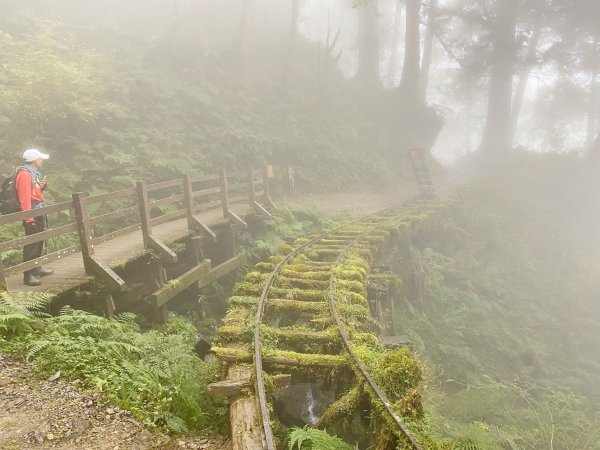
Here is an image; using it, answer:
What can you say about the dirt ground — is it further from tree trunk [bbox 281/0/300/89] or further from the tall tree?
the tall tree

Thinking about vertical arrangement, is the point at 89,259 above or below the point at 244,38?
below

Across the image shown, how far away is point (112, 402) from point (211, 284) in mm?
5950

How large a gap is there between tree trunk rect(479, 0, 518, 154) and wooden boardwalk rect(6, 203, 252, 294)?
22.2m

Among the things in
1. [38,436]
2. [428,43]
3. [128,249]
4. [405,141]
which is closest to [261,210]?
[128,249]

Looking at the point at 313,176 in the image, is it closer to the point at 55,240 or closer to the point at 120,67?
the point at 120,67

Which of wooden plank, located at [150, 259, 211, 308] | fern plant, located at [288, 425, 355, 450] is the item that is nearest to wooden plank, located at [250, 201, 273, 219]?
wooden plank, located at [150, 259, 211, 308]

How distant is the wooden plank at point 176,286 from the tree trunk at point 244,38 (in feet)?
46.8

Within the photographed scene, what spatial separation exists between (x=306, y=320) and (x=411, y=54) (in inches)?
945

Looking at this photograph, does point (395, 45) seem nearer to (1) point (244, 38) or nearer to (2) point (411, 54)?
(2) point (411, 54)

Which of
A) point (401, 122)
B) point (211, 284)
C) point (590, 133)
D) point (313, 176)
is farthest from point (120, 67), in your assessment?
point (590, 133)

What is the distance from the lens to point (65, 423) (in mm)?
3777

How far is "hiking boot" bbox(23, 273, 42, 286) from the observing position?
6082 mm

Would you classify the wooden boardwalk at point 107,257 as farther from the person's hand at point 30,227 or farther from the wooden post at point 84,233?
the person's hand at point 30,227

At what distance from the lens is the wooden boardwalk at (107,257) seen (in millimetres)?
6098
